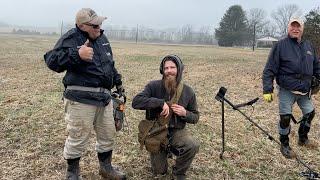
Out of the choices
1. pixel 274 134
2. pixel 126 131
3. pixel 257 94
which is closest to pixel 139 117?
pixel 126 131

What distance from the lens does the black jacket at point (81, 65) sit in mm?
4730

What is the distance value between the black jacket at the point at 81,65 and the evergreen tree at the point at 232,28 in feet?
221

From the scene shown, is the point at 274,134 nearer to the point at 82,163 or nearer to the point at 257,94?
the point at 82,163

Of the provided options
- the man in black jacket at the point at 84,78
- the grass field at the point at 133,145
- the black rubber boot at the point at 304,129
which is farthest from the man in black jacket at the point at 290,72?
the man in black jacket at the point at 84,78

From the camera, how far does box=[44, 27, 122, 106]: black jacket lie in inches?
186

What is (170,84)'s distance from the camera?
5.50 meters

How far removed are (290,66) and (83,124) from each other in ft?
10.9

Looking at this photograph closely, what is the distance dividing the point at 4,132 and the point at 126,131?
2.03 meters

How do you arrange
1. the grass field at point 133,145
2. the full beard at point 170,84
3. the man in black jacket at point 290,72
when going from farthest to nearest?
the man in black jacket at point 290,72, the grass field at point 133,145, the full beard at point 170,84

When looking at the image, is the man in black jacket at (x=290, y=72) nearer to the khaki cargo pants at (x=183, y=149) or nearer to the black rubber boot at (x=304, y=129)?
the black rubber boot at (x=304, y=129)

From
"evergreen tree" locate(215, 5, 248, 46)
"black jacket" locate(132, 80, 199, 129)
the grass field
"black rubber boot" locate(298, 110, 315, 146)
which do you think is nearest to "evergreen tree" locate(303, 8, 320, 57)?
the grass field

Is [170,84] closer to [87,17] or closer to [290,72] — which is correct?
[87,17]

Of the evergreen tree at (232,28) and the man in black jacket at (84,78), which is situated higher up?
the evergreen tree at (232,28)

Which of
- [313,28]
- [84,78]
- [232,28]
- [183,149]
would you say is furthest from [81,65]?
[232,28]
